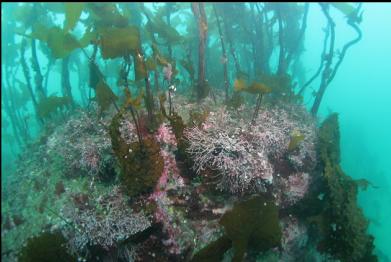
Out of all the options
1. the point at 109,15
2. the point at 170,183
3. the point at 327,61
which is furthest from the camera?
the point at 327,61

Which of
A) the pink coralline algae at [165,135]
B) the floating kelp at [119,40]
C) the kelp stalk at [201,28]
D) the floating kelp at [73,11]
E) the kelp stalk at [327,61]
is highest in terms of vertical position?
the kelp stalk at [327,61]

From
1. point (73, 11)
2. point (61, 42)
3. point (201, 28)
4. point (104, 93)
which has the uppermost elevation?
point (201, 28)

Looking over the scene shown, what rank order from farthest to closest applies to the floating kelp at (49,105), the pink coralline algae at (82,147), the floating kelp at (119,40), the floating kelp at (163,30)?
the floating kelp at (49,105)
the floating kelp at (163,30)
the pink coralline algae at (82,147)
the floating kelp at (119,40)

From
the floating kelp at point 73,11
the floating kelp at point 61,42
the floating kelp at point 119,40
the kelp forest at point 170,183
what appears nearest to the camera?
the kelp forest at point 170,183

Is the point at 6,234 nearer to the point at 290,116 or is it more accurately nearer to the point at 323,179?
the point at 323,179

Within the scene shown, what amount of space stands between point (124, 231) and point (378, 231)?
939 inches

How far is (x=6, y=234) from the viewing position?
12.2ft

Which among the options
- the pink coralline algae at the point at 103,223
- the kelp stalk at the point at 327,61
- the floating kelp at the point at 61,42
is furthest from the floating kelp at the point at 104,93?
the kelp stalk at the point at 327,61

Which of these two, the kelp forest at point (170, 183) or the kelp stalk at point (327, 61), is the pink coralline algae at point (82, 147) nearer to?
the kelp forest at point (170, 183)

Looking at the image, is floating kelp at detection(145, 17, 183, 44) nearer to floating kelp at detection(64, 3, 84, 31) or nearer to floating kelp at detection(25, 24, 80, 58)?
floating kelp at detection(64, 3, 84, 31)

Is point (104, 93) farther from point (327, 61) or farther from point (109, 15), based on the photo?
point (327, 61)

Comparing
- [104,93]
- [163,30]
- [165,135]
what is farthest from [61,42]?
[165,135]

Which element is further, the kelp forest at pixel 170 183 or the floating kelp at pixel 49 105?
the floating kelp at pixel 49 105

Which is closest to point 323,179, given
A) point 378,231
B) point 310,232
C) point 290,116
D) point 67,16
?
point 310,232
